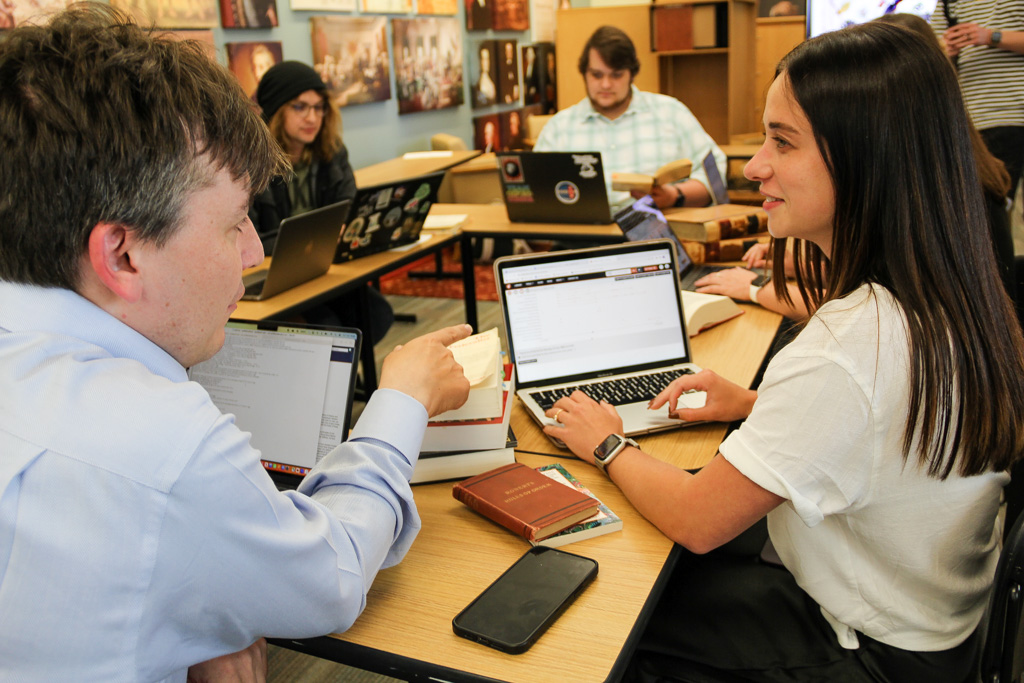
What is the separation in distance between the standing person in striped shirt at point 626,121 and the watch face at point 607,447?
2.61 m

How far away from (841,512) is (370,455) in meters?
0.62

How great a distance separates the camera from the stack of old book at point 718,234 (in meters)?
2.53

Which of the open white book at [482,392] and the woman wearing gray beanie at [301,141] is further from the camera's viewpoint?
the woman wearing gray beanie at [301,141]

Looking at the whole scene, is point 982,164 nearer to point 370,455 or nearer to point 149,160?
point 370,455

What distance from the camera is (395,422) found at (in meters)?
0.99

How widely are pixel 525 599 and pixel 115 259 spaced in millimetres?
594

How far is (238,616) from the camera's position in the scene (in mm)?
761

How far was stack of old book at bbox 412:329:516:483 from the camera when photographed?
1.29 meters

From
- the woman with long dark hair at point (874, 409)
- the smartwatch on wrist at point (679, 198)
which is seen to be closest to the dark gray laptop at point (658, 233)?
the smartwatch on wrist at point (679, 198)

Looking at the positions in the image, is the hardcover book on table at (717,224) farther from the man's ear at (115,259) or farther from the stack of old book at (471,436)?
the man's ear at (115,259)

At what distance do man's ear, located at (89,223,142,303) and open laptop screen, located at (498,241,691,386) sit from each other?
3.00 ft

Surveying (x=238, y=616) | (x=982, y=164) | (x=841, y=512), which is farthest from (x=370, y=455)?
(x=982, y=164)

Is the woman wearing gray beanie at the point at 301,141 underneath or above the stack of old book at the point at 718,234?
above

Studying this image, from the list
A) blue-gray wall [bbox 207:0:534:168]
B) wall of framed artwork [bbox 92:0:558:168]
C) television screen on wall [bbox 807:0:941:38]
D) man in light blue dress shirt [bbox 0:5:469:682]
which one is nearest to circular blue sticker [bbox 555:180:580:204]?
wall of framed artwork [bbox 92:0:558:168]
